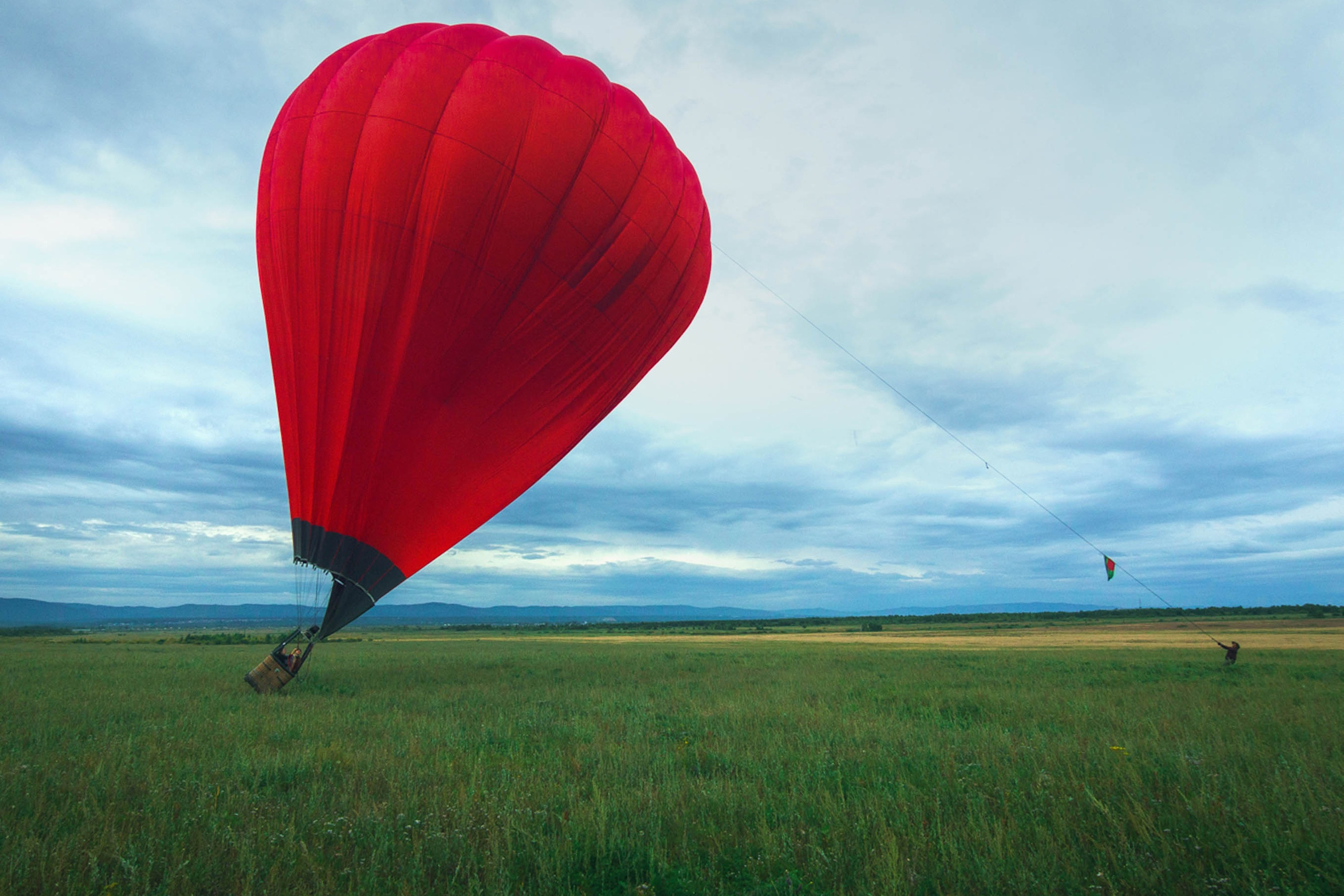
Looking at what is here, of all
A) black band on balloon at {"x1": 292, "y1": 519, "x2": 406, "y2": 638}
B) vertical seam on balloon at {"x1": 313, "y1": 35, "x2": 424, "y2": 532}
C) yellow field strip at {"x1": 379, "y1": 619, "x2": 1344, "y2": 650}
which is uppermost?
vertical seam on balloon at {"x1": 313, "y1": 35, "x2": 424, "y2": 532}

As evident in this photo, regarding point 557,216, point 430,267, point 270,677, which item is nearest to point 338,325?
point 430,267

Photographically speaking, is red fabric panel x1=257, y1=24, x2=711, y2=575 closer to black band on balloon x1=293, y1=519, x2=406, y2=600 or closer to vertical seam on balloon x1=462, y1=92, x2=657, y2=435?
vertical seam on balloon x1=462, y1=92, x2=657, y2=435

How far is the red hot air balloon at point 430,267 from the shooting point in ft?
34.8

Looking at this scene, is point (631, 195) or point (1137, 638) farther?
point (1137, 638)

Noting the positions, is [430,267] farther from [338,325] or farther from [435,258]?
[338,325]

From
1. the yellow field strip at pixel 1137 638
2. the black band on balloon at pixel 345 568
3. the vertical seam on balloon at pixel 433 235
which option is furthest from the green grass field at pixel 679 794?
the yellow field strip at pixel 1137 638

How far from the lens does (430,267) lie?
34.6 ft

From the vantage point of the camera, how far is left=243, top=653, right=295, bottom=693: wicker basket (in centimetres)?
1336

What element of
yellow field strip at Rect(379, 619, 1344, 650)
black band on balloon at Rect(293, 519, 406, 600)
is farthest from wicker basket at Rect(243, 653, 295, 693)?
yellow field strip at Rect(379, 619, 1344, 650)

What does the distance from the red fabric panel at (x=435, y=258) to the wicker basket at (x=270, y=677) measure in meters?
4.57

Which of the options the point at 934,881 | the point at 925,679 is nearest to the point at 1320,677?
the point at 925,679

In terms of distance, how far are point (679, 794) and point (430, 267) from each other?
886 centimetres

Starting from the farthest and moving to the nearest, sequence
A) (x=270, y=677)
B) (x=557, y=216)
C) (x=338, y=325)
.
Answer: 1. (x=270, y=677)
2. (x=557, y=216)
3. (x=338, y=325)

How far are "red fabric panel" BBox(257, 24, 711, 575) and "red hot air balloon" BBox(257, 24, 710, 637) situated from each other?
0.10 ft
